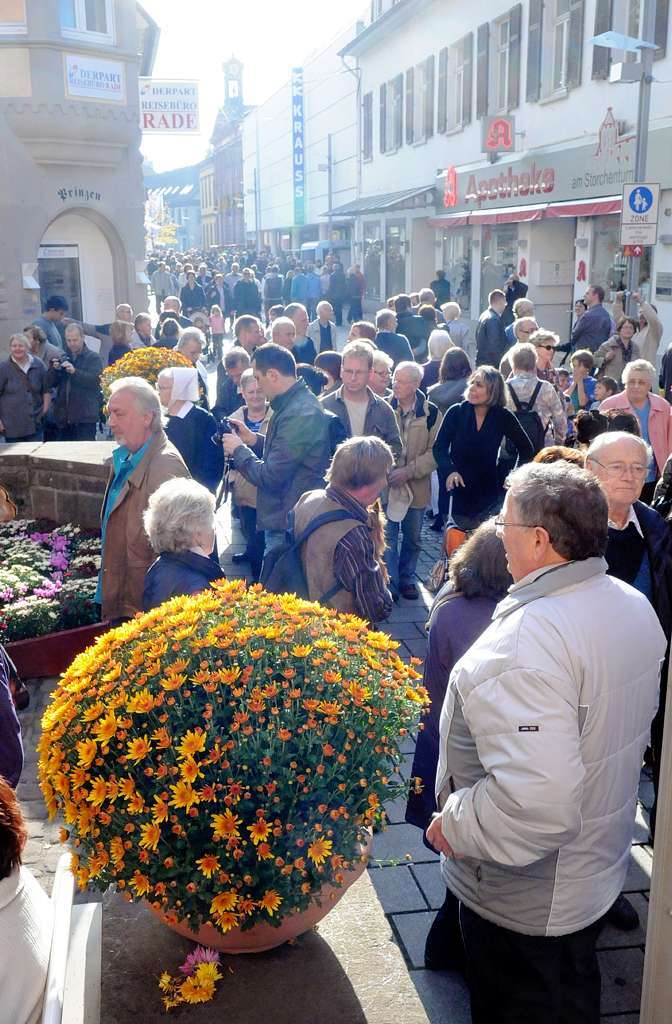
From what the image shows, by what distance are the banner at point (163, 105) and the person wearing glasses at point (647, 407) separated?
15131 millimetres

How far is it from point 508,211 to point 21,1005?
78.9 feet

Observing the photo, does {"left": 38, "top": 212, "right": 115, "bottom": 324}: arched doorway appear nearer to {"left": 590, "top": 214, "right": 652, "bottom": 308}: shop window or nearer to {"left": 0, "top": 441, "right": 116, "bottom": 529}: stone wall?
{"left": 590, "top": 214, "right": 652, "bottom": 308}: shop window

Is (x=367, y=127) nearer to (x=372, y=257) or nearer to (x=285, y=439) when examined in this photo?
(x=372, y=257)

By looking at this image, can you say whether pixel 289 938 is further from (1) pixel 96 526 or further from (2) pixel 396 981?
(1) pixel 96 526

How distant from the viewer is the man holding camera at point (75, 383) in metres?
10.8

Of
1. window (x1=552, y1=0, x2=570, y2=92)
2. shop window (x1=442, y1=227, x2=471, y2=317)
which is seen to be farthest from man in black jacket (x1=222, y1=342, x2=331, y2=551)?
shop window (x1=442, y1=227, x2=471, y2=317)

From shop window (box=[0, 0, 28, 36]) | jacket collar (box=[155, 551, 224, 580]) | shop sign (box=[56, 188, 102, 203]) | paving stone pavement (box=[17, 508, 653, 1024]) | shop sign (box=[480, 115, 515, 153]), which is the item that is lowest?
paving stone pavement (box=[17, 508, 653, 1024])

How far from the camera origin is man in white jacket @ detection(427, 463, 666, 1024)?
A: 2465mm

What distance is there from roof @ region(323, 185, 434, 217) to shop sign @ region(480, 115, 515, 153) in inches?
243

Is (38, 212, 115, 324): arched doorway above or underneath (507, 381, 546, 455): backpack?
above

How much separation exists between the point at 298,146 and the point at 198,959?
5527 centimetres

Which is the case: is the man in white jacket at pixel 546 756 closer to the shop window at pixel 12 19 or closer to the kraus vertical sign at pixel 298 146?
the shop window at pixel 12 19

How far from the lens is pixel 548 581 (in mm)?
2660

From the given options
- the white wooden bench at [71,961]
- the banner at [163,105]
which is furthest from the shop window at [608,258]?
the white wooden bench at [71,961]
